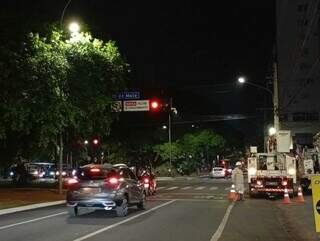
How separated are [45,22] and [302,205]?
1342 cm

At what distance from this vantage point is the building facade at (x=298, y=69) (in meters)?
117

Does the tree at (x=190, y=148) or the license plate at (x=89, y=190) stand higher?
the tree at (x=190, y=148)

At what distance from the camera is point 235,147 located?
5172 inches

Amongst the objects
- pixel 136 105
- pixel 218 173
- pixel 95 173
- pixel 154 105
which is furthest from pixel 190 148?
pixel 95 173

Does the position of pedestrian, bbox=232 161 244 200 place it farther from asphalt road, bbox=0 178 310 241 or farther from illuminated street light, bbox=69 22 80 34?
illuminated street light, bbox=69 22 80 34

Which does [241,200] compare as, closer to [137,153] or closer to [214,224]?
[214,224]

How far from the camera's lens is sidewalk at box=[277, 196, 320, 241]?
51.5ft

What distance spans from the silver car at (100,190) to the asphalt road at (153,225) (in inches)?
15.7

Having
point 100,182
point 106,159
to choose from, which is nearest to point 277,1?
point 106,159

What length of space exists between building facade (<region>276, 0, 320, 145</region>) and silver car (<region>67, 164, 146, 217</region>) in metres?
96.0

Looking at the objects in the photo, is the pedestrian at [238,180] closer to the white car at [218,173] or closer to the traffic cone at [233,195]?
the traffic cone at [233,195]

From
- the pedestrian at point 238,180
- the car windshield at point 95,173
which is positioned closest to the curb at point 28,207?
the car windshield at point 95,173

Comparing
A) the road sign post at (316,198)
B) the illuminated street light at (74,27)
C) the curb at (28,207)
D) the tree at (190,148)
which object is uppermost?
the illuminated street light at (74,27)

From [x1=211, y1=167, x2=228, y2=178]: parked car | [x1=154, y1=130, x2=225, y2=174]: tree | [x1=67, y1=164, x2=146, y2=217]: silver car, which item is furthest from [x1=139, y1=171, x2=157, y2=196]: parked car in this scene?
[x1=154, y1=130, x2=225, y2=174]: tree
